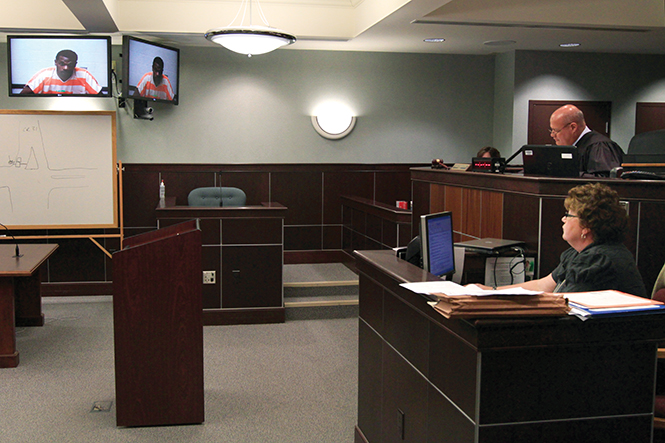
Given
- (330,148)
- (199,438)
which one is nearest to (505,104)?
(330,148)

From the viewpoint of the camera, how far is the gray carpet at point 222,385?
3424 mm

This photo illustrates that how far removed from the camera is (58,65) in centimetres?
628

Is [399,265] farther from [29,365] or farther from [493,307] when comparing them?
[29,365]

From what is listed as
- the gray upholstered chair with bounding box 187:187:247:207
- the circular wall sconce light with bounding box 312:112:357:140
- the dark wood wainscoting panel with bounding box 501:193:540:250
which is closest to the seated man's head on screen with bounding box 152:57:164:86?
Result: the gray upholstered chair with bounding box 187:187:247:207

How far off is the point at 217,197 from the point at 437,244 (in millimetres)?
3878

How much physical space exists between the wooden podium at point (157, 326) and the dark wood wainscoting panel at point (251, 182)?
399 centimetres

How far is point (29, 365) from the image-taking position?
178 inches

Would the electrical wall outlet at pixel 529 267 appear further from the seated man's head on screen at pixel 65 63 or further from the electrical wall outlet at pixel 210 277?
the seated man's head on screen at pixel 65 63

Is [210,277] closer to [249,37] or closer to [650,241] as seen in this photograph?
[249,37]

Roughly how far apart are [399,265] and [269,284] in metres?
3.08

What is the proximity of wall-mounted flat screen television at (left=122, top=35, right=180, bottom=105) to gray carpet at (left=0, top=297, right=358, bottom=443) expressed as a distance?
2309 millimetres

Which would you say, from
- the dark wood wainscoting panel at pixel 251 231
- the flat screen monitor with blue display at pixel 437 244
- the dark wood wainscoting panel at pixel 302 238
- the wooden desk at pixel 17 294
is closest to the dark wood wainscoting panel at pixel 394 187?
the dark wood wainscoting panel at pixel 302 238

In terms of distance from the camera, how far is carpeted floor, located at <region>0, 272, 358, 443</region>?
11.2ft

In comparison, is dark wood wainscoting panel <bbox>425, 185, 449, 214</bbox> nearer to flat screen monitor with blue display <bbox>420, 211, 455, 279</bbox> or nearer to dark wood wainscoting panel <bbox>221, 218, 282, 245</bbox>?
dark wood wainscoting panel <bbox>221, 218, 282, 245</bbox>
